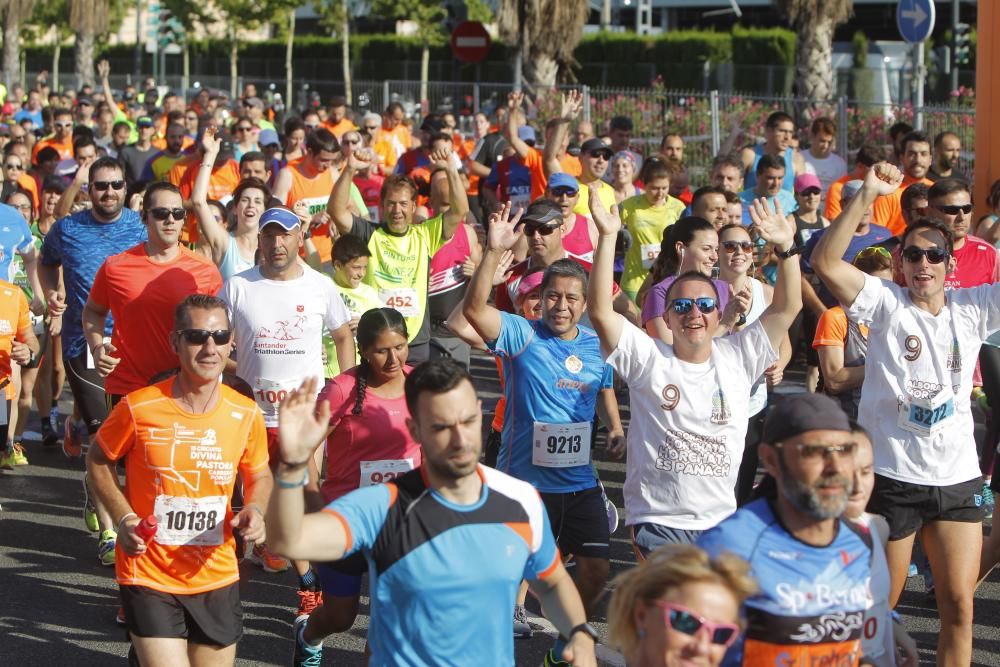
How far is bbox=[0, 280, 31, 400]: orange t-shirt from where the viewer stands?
8234 millimetres

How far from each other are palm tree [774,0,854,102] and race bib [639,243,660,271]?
12546 mm

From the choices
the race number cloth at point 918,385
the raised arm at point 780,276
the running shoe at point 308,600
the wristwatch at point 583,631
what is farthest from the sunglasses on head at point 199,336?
the race number cloth at point 918,385

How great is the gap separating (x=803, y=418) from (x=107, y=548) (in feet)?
16.3

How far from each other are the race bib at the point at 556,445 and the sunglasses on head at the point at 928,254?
1.47 meters

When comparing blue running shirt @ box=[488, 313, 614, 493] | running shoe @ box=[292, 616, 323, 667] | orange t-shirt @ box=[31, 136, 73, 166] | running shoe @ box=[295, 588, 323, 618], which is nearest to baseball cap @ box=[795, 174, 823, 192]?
blue running shirt @ box=[488, 313, 614, 493]

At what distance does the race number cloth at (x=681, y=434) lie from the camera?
18.4ft

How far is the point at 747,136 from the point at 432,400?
16358 mm

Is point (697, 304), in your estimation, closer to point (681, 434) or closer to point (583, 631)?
point (681, 434)

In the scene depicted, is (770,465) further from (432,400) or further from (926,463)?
(926,463)

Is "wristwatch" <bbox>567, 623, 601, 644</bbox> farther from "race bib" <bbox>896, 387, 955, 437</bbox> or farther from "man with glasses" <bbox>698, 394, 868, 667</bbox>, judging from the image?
"race bib" <bbox>896, 387, 955, 437</bbox>

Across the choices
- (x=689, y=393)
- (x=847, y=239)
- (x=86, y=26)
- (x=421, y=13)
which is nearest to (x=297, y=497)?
(x=689, y=393)

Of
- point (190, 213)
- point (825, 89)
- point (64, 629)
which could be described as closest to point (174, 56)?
point (825, 89)

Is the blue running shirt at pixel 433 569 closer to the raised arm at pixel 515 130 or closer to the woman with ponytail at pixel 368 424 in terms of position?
the woman with ponytail at pixel 368 424

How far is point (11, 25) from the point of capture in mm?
44062
